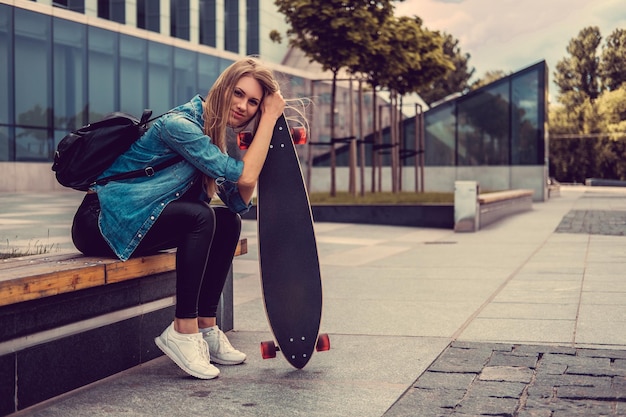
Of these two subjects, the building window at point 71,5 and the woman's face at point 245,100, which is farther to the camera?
the building window at point 71,5

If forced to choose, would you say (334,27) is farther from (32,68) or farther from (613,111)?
(613,111)

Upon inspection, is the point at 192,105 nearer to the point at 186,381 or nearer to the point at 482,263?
the point at 186,381

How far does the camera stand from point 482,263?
910cm

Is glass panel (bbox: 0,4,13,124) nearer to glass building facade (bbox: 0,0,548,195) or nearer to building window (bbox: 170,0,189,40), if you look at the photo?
glass building facade (bbox: 0,0,548,195)

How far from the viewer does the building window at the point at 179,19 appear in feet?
126

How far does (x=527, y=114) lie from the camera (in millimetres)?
26438

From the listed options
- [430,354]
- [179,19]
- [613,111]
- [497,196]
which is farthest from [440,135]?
[430,354]

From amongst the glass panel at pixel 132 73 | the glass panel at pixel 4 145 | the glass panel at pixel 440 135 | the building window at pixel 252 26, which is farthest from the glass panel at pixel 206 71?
the glass panel at pixel 440 135

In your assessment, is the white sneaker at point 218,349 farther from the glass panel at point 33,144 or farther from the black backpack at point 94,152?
the glass panel at point 33,144

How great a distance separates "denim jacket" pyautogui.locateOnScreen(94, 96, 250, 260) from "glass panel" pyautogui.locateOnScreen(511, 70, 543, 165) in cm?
2354

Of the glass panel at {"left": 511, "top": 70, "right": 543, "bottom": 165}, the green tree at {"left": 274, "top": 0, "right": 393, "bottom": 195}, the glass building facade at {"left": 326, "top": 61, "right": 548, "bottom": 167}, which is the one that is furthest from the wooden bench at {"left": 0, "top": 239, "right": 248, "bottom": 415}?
the glass panel at {"left": 511, "top": 70, "right": 543, "bottom": 165}

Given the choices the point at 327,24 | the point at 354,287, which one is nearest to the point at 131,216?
the point at 354,287

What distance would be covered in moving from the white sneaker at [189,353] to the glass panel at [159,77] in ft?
97.4

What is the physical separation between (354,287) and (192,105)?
351cm
